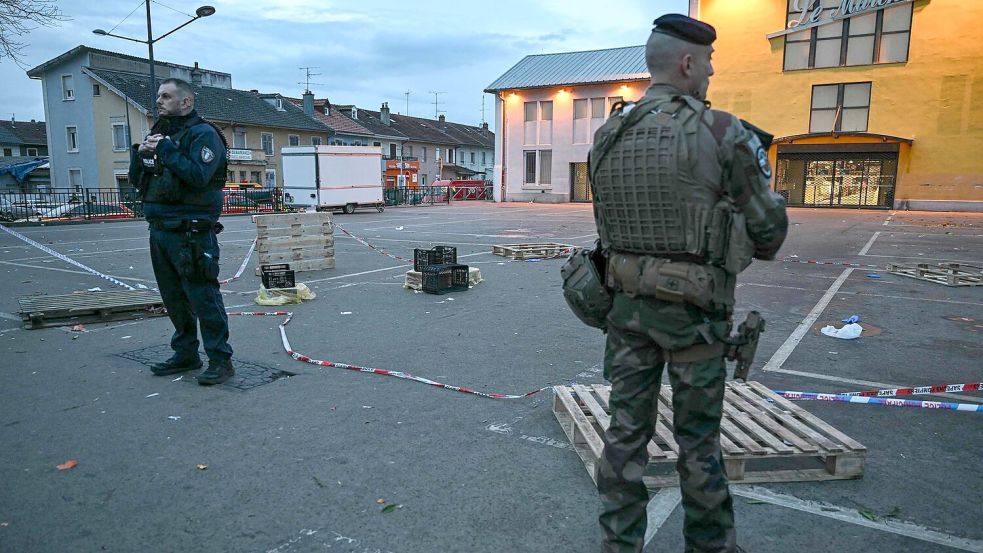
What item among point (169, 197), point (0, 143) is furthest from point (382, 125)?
point (169, 197)

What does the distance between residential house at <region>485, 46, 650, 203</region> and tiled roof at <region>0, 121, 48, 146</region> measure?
148ft

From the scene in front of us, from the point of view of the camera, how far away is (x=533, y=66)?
45562 mm

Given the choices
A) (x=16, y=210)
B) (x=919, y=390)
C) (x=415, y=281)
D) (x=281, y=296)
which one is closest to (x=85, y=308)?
(x=281, y=296)

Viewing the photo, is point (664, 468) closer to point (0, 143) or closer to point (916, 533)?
point (916, 533)

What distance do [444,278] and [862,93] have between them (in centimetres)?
3077

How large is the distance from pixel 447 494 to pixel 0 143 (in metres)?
72.2

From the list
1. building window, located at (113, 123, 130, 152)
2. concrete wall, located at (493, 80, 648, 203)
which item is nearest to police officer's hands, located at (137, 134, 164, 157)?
concrete wall, located at (493, 80, 648, 203)

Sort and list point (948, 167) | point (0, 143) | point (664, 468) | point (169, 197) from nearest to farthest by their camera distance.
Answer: point (664, 468) → point (169, 197) → point (948, 167) → point (0, 143)

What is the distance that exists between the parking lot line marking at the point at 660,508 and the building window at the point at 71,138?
168 feet

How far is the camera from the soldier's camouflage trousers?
8.31ft

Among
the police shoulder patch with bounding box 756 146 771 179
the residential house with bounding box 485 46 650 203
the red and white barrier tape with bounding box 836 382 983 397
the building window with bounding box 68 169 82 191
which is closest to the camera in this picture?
the police shoulder patch with bounding box 756 146 771 179

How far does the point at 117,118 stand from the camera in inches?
1649

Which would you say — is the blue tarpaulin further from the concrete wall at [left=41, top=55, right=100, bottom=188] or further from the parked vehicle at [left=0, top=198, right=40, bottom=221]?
the parked vehicle at [left=0, top=198, right=40, bottom=221]

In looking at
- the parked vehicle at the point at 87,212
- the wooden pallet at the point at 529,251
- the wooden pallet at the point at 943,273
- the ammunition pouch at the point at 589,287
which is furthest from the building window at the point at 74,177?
the ammunition pouch at the point at 589,287
